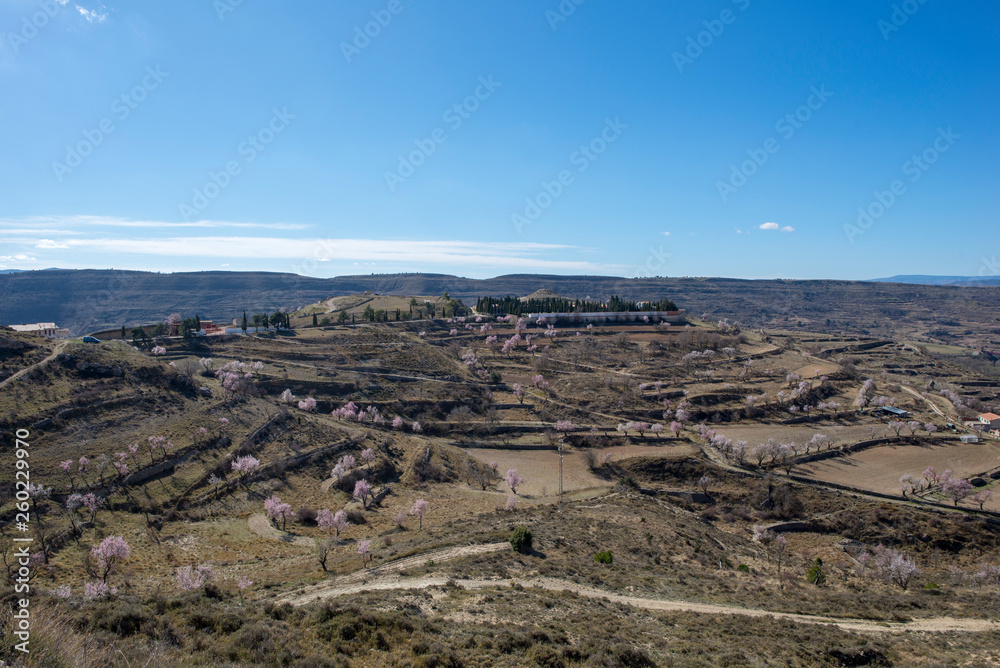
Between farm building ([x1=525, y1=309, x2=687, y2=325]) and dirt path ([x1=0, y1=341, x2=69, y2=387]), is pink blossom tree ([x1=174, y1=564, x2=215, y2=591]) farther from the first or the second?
farm building ([x1=525, y1=309, x2=687, y2=325])

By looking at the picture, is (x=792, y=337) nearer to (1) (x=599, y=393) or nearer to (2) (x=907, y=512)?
(1) (x=599, y=393)

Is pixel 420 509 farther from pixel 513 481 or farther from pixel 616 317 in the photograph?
pixel 616 317

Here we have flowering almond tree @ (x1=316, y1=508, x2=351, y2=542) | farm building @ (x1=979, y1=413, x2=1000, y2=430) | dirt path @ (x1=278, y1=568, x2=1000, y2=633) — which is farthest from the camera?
farm building @ (x1=979, y1=413, x2=1000, y2=430)

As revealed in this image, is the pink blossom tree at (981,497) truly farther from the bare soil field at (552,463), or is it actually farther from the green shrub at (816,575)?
the bare soil field at (552,463)

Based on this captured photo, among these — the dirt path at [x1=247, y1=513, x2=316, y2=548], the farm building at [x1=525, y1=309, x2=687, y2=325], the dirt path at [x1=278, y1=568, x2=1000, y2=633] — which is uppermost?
the farm building at [x1=525, y1=309, x2=687, y2=325]

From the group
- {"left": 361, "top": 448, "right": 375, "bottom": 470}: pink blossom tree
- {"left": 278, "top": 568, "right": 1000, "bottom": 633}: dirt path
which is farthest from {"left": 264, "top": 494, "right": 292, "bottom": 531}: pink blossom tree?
{"left": 278, "top": 568, "right": 1000, "bottom": 633}: dirt path

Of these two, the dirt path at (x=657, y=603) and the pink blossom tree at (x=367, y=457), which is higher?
the dirt path at (x=657, y=603)

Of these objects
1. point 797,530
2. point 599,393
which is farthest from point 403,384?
point 797,530

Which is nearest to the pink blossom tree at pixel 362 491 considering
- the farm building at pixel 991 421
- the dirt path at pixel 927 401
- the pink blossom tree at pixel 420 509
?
the pink blossom tree at pixel 420 509
